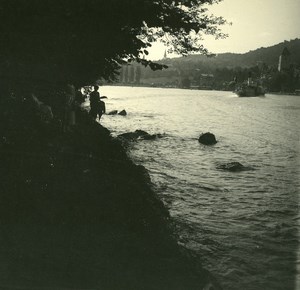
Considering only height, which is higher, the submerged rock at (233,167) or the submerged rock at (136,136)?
the submerged rock at (136,136)

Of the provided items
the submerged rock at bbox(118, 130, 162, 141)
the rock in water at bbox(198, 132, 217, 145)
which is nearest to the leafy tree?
the submerged rock at bbox(118, 130, 162, 141)

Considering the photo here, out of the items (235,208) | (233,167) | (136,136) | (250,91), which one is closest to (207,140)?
(136,136)

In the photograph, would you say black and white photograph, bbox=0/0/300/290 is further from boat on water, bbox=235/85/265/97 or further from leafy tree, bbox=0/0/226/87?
boat on water, bbox=235/85/265/97

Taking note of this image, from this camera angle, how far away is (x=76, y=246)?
5250 millimetres

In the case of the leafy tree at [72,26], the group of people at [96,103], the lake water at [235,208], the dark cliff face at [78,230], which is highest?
the leafy tree at [72,26]

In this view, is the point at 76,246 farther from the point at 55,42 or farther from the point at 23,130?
the point at 23,130

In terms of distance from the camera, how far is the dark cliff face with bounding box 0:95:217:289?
14.9 ft

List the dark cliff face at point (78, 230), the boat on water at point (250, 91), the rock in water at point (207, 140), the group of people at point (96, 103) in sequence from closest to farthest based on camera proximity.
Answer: the dark cliff face at point (78, 230) < the group of people at point (96, 103) < the rock in water at point (207, 140) < the boat on water at point (250, 91)

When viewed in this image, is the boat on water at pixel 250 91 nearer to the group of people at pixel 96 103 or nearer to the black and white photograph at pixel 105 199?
the group of people at pixel 96 103

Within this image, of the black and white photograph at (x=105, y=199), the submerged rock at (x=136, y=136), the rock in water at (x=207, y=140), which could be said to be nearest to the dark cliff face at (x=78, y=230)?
the black and white photograph at (x=105, y=199)

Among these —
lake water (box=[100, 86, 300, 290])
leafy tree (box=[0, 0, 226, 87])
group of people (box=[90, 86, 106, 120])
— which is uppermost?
leafy tree (box=[0, 0, 226, 87])

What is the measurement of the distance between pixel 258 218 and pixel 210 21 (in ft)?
22.2

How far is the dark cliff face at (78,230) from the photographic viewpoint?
453cm

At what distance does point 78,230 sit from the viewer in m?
5.73
